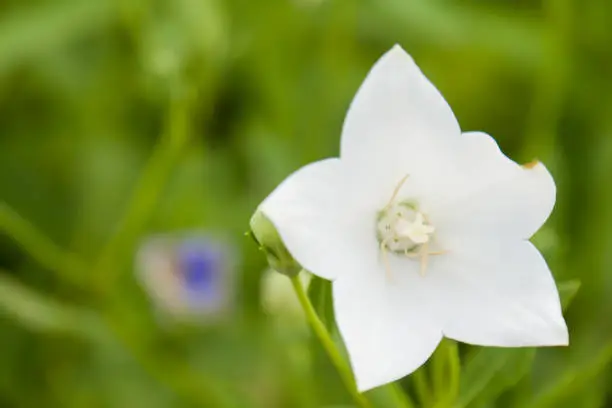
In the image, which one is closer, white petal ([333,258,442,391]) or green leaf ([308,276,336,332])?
white petal ([333,258,442,391])

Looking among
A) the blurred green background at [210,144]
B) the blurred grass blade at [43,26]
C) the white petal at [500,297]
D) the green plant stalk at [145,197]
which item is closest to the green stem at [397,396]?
the white petal at [500,297]

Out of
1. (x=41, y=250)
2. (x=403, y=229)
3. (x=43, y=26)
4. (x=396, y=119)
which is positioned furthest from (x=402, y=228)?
(x=43, y=26)

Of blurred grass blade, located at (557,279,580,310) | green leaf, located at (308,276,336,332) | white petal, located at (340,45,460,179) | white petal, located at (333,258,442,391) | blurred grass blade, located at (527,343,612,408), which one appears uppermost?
white petal, located at (340,45,460,179)

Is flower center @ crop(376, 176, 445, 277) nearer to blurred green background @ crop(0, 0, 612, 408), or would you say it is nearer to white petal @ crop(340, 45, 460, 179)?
white petal @ crop(340, 45, 460, 179)

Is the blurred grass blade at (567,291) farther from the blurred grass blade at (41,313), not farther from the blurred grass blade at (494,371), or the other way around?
the blurred grass blade at (41,313)

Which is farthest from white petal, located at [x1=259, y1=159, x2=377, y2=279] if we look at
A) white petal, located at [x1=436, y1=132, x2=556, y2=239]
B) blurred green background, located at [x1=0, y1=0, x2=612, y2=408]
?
blurred green background, located at [x1=0, y1=0, x2=612, y2=408]

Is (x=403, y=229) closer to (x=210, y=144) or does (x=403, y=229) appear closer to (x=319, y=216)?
(x=319, y=216)
